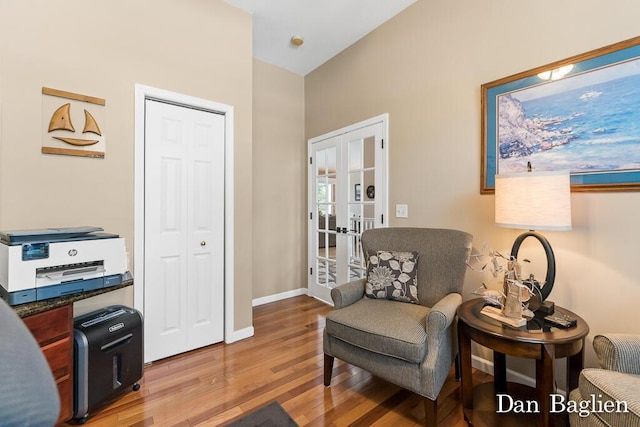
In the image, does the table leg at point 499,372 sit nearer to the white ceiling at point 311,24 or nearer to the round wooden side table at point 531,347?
the round wooden side table at point 531,347

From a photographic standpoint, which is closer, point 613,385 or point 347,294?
point 613,385

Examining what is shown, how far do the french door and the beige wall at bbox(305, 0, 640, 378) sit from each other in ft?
0.51

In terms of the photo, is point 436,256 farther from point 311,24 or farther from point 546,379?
point 311,24

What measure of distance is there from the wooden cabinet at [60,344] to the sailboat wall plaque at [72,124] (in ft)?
3.37

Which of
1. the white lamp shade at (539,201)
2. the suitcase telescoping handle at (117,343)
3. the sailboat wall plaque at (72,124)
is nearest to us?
the white lamp shade at (539,201)

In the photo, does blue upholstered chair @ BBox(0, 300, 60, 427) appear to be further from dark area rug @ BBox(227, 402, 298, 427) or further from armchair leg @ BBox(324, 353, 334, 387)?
armchair leg @ BBox(324, 353, 334, 387)

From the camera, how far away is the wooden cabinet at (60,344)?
1.42m

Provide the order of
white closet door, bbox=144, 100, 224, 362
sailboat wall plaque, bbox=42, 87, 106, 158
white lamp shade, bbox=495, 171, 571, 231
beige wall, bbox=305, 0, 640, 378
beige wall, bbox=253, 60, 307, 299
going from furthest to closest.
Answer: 1. beige wall, bbox=253, 60, 307, 299
2. white closet door, bbox=144, 100, 224, 362
3. sailboat wall plaque, bbox=42, 87, 106, 158
4. beige wall, bbox=305, 0, 640, 378
5. white lamp shade, bbox=495, 171, 571, 231

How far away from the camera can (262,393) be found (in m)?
1.85

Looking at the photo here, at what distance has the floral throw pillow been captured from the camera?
204 cm

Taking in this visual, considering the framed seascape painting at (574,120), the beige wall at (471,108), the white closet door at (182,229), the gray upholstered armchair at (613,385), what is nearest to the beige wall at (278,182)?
the beige wall at (471,108)

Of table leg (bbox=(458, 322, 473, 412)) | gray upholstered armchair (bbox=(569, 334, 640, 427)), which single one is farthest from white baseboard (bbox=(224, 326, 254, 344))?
gray upholstered armchair (bbox=(569, 334, 640, 427))

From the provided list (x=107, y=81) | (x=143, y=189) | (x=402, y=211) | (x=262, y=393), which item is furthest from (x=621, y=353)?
(x=107, y=81)

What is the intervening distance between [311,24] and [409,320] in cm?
283
